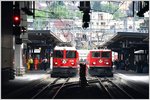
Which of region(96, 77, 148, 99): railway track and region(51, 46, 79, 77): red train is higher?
region(51, 46, 79, 77): red train

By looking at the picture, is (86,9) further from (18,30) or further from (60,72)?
(60,72)

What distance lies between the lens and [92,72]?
4559cm

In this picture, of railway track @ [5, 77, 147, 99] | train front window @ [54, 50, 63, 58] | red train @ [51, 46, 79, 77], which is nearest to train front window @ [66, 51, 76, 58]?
red train @ [51, 46, 79, 77]

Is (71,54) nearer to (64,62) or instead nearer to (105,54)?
(64,62)

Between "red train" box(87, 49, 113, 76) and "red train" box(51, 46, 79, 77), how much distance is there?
279cm

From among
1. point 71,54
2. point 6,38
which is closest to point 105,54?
point 71,54

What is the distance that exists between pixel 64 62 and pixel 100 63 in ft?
13.5

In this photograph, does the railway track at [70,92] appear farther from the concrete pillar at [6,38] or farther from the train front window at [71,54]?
the train front window at [71,54]

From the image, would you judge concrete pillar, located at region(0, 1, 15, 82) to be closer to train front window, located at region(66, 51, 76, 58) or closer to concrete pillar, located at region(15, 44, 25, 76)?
concrete pillar, located at region(15, 44, 25, 76)

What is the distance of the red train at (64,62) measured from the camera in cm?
4169

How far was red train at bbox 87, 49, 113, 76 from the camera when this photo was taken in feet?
146

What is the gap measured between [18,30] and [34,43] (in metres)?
23.2

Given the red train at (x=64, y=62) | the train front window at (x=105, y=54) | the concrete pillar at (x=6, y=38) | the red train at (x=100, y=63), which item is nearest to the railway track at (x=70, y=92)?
the concrete pillar at (x=6, y=38)

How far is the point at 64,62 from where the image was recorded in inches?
1654
